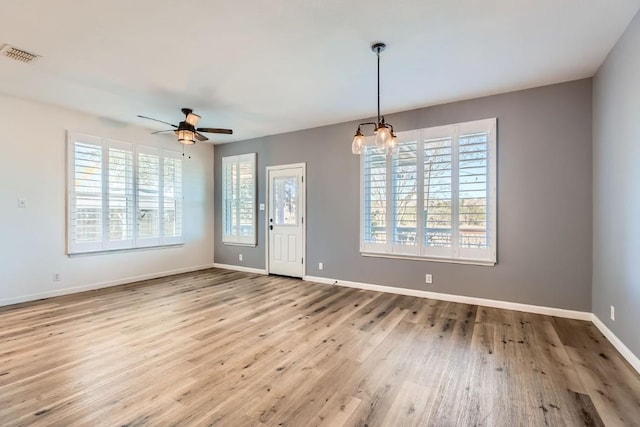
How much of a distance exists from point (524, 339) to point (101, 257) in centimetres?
606

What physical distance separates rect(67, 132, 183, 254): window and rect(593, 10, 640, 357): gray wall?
21.6 feet

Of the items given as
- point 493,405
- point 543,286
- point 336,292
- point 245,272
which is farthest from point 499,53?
point 245,272

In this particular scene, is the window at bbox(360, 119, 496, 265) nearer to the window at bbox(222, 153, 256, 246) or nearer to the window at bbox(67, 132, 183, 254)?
the window at bbox(222, 153, 256, 246)

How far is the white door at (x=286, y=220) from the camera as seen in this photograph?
5.75 m

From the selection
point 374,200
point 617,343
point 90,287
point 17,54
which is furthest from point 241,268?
point 617,343

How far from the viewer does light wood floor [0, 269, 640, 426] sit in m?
1.92

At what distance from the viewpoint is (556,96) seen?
146 inches

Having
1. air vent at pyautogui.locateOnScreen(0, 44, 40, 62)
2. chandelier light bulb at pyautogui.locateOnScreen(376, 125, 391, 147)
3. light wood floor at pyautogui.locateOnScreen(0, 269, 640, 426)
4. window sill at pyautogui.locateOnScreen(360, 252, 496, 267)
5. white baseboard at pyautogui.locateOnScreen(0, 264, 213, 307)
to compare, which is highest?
air vent at pyautogui.locateOnScreen(0, 44, 40, 62)

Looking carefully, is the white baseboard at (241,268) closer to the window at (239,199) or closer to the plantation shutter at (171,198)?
the window at (239,199)

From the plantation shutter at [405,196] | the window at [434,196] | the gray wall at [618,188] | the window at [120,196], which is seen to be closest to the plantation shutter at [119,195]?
the window at [120,196]

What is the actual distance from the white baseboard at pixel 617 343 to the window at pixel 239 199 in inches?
209

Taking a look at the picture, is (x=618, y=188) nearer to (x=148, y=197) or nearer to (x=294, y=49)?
(x=294, y=49)

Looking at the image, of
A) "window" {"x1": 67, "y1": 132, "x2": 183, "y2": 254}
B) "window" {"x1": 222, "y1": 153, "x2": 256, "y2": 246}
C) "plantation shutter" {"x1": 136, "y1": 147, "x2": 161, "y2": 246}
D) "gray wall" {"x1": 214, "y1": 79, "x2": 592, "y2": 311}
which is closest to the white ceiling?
"gray wall" {"x1": 214, "y1": 79, "x2": 592, "y2": 311}

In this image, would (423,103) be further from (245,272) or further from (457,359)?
(245,272)
